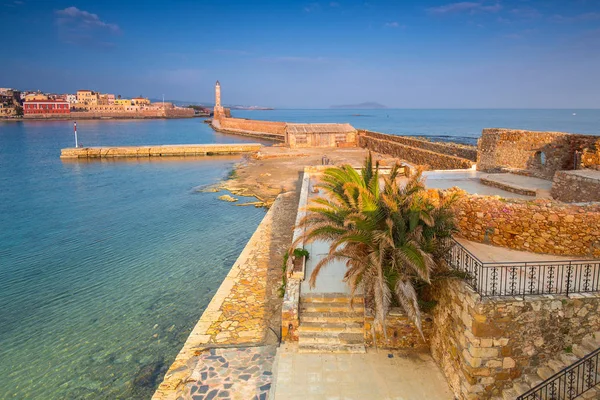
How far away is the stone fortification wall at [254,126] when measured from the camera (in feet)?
216

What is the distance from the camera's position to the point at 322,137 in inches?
1676

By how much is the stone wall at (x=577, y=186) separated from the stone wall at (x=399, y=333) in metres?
5.70

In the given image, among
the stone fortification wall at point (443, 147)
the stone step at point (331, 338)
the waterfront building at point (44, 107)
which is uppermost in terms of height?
the waterfront building at point (44, 107)

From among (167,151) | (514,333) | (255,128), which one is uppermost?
(255,128)

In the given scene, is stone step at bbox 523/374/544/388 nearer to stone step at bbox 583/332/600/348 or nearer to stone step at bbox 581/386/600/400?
stone step at bbox 581/386/600/400

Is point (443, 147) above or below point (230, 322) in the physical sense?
above

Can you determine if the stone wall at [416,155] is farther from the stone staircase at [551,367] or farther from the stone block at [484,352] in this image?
the stone block at [484,352]

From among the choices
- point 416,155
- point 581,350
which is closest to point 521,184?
point 581,350

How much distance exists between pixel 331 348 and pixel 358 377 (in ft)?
3.06

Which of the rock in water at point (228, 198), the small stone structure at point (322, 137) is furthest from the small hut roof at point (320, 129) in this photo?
the rock in water at point (228, 198)

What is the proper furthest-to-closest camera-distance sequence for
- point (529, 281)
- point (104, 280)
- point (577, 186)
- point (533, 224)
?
point (104, 280), point (577, 186), point (533, 224), point (529, 281)

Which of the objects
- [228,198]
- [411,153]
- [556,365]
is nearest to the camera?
[556,365]

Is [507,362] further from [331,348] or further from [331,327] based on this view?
[331,327]

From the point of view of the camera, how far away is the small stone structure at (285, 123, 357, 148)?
42344mm
